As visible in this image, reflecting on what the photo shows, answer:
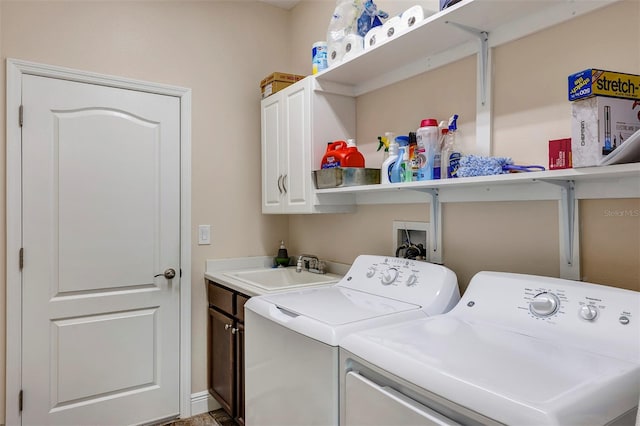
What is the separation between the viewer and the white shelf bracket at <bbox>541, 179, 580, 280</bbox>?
4.49 feet

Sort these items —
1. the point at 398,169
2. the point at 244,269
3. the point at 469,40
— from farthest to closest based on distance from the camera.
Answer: the point at 244,269, the point at 398,169, the point at 469,40

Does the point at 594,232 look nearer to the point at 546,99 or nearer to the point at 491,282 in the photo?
the point at 491,282

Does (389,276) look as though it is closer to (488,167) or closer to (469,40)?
(488,167)

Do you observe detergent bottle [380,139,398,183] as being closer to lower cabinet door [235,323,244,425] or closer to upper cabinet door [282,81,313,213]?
upper cabinet door [282,81,313,213]

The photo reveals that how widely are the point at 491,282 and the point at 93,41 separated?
233cm

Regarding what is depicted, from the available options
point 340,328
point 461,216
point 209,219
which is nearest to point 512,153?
point 461,216

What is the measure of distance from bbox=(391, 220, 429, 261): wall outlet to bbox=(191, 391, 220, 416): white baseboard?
5.02ft

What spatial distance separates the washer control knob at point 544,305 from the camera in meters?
1.22

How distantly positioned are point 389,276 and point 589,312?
766 millimetres

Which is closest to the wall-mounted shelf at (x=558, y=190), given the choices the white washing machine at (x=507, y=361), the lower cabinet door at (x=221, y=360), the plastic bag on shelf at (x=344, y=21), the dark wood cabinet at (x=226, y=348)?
the white washing machine at (x=507, y=361)

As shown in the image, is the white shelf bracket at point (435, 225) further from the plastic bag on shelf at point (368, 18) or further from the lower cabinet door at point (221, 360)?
the lower cabinet door at point (221, 360)

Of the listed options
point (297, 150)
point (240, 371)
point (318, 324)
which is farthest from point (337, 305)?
point (297, 150)

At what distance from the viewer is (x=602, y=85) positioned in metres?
1.06

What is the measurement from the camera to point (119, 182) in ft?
7.72
